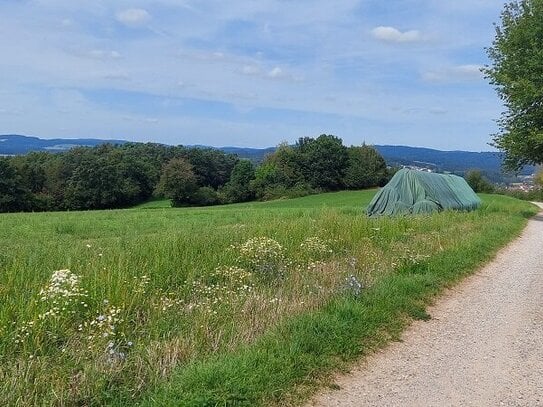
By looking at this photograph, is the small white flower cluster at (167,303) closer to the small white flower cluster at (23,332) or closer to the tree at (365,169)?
the small white flower cluster at (23,332)

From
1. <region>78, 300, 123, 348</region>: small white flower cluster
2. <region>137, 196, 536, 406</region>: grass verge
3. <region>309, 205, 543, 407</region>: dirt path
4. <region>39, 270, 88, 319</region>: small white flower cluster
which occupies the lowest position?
<region>309, 205, 543, 407</region>: dirt path

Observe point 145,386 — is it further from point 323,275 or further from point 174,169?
point 174,169

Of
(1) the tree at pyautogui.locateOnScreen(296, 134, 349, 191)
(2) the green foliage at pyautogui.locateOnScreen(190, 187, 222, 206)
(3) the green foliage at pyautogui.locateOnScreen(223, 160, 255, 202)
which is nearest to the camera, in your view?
(2) the green foliage at pyautogui.locateOnScreen(190, 187, 222, 206)

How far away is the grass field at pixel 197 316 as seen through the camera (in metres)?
4.28

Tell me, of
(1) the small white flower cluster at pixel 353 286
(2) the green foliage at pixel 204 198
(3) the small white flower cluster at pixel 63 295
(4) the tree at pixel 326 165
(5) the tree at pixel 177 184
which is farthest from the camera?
(4) the tree at pixel 326 165

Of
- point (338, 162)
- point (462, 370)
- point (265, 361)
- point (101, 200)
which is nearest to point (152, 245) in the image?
point (265, 361)

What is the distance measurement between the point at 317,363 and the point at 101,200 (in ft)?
250

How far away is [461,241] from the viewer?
13.3 metres

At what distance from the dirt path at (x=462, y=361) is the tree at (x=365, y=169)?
260 feet

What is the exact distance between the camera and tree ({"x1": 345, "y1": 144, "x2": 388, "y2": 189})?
8700 cm

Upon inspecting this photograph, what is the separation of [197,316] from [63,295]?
141 cm

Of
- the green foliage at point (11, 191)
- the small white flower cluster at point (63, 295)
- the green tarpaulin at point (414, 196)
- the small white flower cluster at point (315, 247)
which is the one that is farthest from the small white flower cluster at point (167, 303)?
the green foliage at point (11, 191)

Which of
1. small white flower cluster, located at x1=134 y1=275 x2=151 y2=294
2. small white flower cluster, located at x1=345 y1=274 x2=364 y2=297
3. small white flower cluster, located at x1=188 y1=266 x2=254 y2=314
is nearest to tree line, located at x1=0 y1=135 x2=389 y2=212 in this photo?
small white flower cluster, located at x1=188 y1=266 x2=254 y2=314

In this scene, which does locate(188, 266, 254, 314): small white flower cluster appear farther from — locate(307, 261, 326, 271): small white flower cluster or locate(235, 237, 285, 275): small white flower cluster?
locate(307, 261, 326, 271): small white flower cluster
